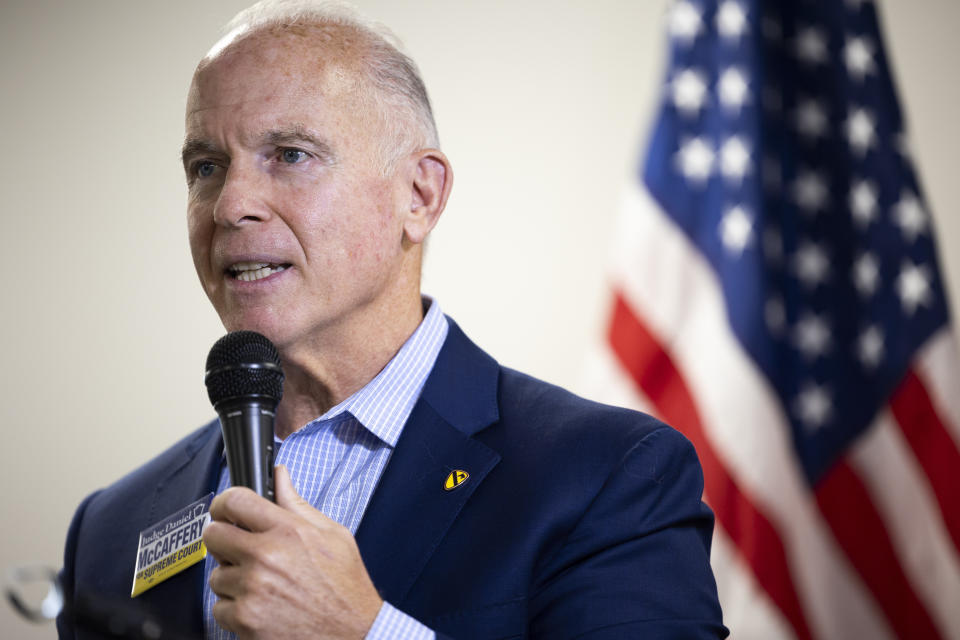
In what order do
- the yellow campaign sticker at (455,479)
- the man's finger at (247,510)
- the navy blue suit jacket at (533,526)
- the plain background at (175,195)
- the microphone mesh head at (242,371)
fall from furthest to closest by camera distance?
1. the plain background at (175,195)
2. the yellow campaign sticker at (455,479)
3. the navy blue suit jacket at (533,526)
4. the microphone mesh head at (242,371)
5. the man's finger at (247,510)

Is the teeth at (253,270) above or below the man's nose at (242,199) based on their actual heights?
below

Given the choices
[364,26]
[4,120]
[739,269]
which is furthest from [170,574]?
[4,120]

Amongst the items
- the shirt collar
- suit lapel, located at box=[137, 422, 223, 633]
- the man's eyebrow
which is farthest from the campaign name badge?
the man's eyebrow

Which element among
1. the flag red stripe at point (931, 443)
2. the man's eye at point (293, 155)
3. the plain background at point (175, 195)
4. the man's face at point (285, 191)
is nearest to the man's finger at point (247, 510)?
the man's face at point (285, 191)

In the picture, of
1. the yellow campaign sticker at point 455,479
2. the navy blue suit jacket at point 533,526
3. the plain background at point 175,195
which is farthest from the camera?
the plain background at point 175,195

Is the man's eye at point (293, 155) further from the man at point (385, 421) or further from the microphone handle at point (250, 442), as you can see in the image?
the microphone handle at point (250, 442)

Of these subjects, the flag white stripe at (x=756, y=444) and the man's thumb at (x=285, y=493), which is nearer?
the man's thumb at (x=285, y=493)

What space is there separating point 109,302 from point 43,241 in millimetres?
334

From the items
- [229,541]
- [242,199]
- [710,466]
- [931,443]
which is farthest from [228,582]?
[931,443]

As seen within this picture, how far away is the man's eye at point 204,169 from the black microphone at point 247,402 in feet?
1.61

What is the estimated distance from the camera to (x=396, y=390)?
1.71m

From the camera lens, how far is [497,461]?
5.07 ft

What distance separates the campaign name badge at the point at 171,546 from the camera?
1.65m

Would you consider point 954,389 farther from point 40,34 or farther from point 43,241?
point 40,34
